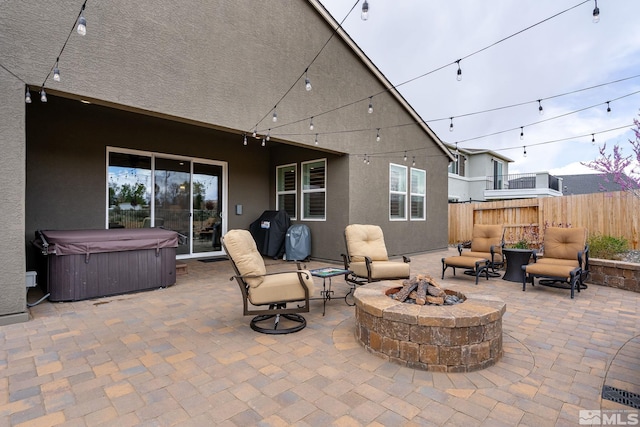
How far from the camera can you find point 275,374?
7.80ft

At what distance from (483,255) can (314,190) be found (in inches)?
156

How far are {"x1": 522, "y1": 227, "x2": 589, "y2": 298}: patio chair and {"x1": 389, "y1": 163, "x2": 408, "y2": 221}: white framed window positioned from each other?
3.48m

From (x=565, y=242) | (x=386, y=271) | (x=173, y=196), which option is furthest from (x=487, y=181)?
(x=173, y=196)

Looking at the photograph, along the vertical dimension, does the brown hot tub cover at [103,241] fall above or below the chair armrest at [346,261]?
above

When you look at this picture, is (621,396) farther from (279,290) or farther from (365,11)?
(365,11)

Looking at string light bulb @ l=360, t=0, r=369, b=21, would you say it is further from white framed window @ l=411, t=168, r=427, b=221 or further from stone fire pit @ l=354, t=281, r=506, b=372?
white framed window @ l=411, t=168, r=427, b=221

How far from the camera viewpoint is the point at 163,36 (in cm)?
443

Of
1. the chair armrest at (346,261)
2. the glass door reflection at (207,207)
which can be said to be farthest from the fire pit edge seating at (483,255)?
the glass door reflection at (207,207)

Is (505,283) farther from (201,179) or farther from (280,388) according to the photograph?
(201,179)

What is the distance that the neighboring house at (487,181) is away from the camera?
16938 millimetres

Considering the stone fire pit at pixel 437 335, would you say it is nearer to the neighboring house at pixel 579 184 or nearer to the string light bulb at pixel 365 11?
the string light bulb at pixel 365 11

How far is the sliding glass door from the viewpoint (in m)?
6.48

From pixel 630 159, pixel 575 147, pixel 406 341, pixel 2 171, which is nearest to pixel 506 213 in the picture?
pixel 575 147

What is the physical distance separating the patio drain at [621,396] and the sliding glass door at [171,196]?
23.8 ft
